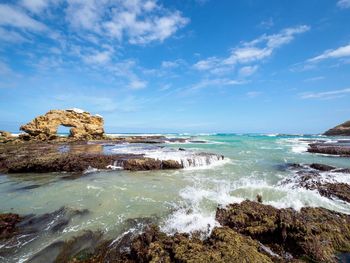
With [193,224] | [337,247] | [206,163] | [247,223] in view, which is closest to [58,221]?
[193,224]

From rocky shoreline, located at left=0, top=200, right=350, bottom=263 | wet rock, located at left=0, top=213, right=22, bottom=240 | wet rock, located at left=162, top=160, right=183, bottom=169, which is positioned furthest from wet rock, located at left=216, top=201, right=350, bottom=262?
wet rock, located at left=162, top=160, right=183, bottom=169

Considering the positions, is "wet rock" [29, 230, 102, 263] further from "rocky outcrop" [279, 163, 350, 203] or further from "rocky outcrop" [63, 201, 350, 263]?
"rocky outcrop" [279, 163, 350, 203]

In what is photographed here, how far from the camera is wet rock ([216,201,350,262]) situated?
4.65 m

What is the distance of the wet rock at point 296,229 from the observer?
4648 mm

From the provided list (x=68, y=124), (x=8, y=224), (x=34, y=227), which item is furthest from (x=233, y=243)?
(x=68, y=124)

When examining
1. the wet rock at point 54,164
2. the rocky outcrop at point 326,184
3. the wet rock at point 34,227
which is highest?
the wet rock at point 54,164

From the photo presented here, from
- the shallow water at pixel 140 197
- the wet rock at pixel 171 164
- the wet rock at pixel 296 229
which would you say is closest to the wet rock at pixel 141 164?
the wet rock at pixel 171 164

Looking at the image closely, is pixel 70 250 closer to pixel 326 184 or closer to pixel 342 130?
pixel 326 184

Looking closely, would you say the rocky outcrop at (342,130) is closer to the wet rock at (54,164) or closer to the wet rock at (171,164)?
the wet rock at (171,164)

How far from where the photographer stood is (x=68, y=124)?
39.8m

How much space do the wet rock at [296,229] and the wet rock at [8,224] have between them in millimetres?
5952

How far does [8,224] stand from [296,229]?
799 cm

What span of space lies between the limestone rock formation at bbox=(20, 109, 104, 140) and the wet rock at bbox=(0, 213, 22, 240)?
106 feet

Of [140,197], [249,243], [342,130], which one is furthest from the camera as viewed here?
[342,130]
